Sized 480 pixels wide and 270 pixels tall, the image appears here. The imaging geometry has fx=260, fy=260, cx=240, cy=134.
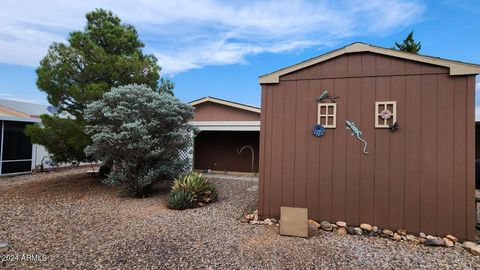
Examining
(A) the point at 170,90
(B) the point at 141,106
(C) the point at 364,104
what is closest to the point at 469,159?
(C) the point at 364,104

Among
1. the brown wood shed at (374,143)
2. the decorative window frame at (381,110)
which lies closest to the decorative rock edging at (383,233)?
the brown wood shed at (374,143)

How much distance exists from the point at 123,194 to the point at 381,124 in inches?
235

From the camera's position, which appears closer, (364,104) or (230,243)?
(230,243)

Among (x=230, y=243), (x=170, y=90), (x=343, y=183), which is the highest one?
(x=170, y=90)

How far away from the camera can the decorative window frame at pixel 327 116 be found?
4543 mm

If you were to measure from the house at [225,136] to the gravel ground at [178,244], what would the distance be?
4.92m

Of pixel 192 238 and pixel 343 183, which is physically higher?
pixel 343 183

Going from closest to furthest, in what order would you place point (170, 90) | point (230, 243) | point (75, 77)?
point (230, 243) → point (75, 77) → point (170, 90)

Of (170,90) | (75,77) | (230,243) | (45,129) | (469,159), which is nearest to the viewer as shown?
(230,243)

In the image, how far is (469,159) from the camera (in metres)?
3.90

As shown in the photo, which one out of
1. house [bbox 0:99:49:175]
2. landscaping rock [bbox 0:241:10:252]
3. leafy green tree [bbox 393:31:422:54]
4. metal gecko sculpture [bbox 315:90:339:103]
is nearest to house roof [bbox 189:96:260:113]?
metal gecko sculpture [bbox 315:90:339:103]

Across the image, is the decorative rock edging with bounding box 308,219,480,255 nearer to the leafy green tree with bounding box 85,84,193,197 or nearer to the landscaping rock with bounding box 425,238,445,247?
the landscaping rock with bounding box 425,238,445,247

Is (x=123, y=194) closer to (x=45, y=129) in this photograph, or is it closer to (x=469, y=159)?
(x=45, y=129)

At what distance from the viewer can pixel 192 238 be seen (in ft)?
12.4
